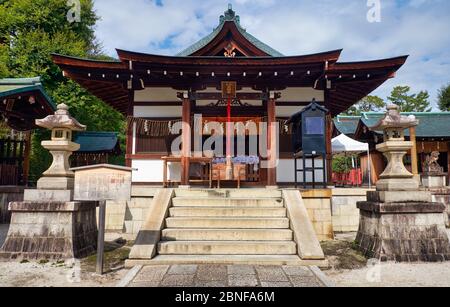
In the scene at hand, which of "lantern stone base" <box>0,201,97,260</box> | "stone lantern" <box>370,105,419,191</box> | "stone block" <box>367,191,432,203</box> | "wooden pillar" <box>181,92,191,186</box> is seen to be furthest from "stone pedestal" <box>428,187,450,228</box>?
"lantern stone base" <box>0,201,97,260</box>

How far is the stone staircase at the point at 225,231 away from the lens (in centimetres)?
529

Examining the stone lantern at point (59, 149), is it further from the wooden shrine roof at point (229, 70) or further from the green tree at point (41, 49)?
the green tree at point (41, 49)

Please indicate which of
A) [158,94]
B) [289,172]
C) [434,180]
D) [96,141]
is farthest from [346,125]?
Answer: [96,141]

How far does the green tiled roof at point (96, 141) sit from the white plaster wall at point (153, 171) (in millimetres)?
8788

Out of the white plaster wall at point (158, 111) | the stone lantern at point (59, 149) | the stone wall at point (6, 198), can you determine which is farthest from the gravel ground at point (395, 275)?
the stone wall at point (6, 198)

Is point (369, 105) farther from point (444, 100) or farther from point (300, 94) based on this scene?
point (300, 94)

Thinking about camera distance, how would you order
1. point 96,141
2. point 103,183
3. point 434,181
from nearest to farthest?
point 103,183 < point 434,181 < point 96,141

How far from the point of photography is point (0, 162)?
11.4 m

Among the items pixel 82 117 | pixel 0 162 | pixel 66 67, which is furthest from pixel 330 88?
Result: pixel 82 117

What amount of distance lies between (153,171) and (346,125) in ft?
65.9

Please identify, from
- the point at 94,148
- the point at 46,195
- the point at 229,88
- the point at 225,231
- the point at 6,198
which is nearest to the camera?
the point at 46,195

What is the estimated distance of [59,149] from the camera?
601cm

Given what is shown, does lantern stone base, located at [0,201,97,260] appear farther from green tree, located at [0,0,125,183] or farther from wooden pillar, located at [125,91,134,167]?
green tree, located at [0,0,125,183]

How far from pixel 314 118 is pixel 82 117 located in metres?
17.8
